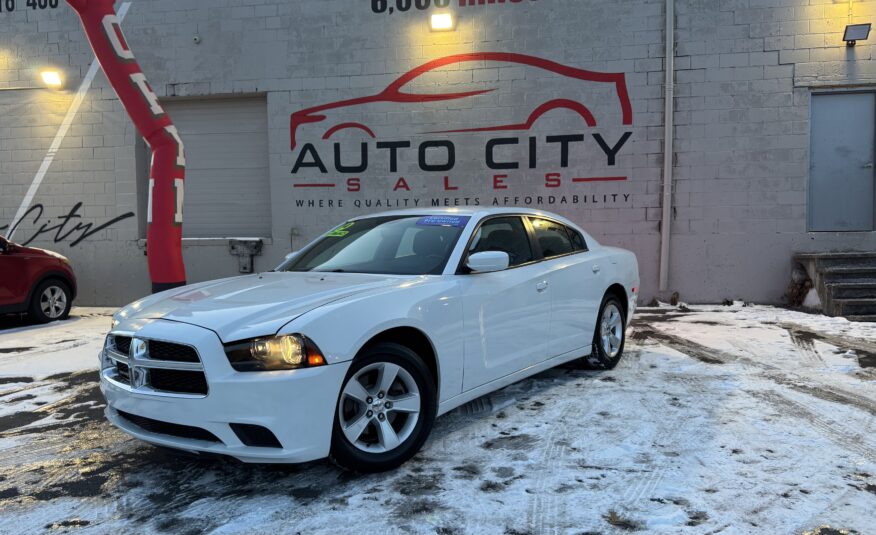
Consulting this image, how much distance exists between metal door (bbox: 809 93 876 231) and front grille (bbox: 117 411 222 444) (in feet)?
29.6

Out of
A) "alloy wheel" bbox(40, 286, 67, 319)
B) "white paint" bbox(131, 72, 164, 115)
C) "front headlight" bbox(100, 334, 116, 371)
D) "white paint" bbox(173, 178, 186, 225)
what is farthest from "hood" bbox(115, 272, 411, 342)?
"alloy wheel" bbox(40, 286, 67, 319)

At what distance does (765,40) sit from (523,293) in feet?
23.2

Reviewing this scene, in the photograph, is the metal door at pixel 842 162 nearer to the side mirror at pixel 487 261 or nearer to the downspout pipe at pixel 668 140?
the downspout pipe at pixel 668 140

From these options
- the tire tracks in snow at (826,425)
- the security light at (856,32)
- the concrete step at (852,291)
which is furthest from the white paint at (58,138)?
the concrete step at (852,291)

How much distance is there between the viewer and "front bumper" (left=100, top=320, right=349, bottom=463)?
2.83 metres

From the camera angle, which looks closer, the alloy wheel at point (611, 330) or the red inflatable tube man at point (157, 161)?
the alloy wheel at point (611, 330)

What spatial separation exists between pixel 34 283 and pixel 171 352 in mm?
6761

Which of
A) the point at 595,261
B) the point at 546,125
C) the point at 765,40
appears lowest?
the point at 595,261

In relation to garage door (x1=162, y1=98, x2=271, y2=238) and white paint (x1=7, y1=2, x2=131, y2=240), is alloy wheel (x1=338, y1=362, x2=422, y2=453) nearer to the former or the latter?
garage door (x1=162, y1=98, x2=271, y2=238)

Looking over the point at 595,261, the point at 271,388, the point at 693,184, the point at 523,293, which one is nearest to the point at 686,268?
the point at 693,184

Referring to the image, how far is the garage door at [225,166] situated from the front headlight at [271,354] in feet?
24.6

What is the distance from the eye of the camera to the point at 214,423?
2.86 meters

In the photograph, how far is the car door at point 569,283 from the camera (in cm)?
466

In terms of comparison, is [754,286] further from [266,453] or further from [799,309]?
[266,453]
